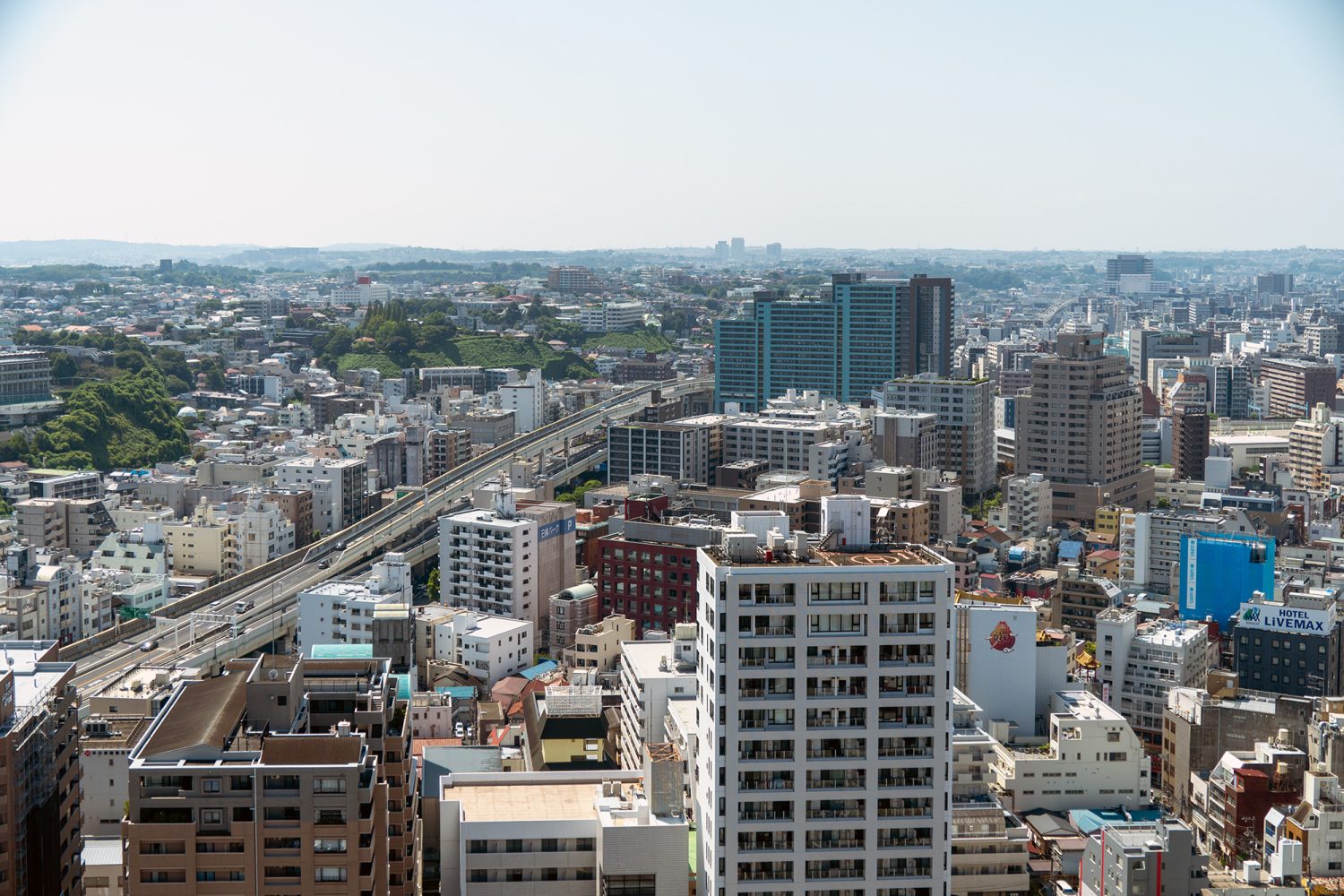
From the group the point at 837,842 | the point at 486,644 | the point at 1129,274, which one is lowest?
the point at 486,644

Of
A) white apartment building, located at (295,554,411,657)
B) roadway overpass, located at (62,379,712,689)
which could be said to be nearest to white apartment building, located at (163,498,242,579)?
roadway overpass, located at (62,379,712,689)

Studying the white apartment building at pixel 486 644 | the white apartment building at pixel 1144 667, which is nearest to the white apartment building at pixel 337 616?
the white apartment building at pixel 486 644

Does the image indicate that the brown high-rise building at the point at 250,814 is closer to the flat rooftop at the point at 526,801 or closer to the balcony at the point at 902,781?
the flat rooftop at the point at 526,801

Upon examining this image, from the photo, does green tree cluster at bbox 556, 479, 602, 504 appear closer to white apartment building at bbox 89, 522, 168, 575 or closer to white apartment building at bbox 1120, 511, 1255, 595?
white apartment building at bbox 89, 522, 168, 575

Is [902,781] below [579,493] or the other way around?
the other way around

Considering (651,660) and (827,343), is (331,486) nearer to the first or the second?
(651,660)

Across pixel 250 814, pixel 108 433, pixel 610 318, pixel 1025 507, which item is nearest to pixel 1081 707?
pixel 250 814

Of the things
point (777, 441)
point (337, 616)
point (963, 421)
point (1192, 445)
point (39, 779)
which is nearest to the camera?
point (39, 779)
